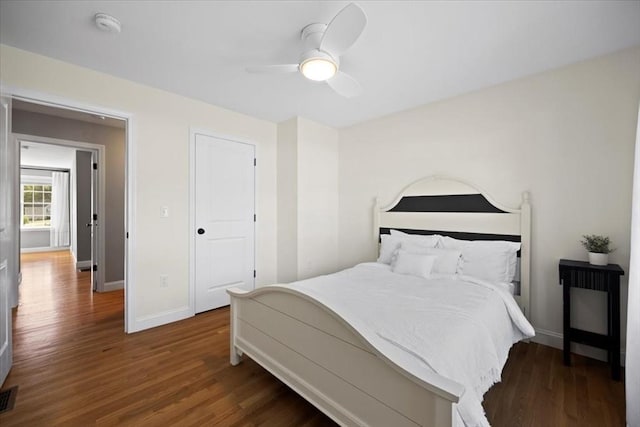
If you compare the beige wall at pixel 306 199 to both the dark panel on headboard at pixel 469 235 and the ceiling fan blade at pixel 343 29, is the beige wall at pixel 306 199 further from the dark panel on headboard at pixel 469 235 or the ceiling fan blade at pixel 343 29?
the ceiling fan blade at pixel 343 29

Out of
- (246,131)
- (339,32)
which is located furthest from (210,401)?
(246,131)

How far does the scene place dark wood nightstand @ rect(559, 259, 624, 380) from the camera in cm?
203

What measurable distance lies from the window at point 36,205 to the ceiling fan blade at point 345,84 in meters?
9.77

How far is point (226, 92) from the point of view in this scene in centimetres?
299

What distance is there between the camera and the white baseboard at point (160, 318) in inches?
110

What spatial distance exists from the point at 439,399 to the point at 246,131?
3.51 m

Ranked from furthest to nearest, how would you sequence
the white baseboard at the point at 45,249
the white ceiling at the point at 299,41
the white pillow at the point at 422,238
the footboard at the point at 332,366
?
the white baseboard at the point at 45,249 < the white pillow at the point at 422,238 < the white ceiling at the point at 299,41 < the footboard at the point at 332,366

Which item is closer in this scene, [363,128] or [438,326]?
[438,326]

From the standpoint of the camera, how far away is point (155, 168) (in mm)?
2949

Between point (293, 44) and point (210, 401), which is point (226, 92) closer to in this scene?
point (293, 44)

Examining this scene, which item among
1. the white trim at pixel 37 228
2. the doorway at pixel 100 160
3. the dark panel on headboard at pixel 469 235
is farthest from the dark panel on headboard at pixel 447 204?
the white trim at pixel 37 228

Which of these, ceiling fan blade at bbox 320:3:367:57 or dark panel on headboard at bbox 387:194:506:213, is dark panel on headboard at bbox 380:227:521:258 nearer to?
dark panel on headboard at bbox 387:194:506:213

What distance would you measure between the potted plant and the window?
11393 mm

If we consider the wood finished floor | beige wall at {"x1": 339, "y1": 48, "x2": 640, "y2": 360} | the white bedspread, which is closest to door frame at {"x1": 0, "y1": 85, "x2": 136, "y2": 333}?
the wood finished floor
